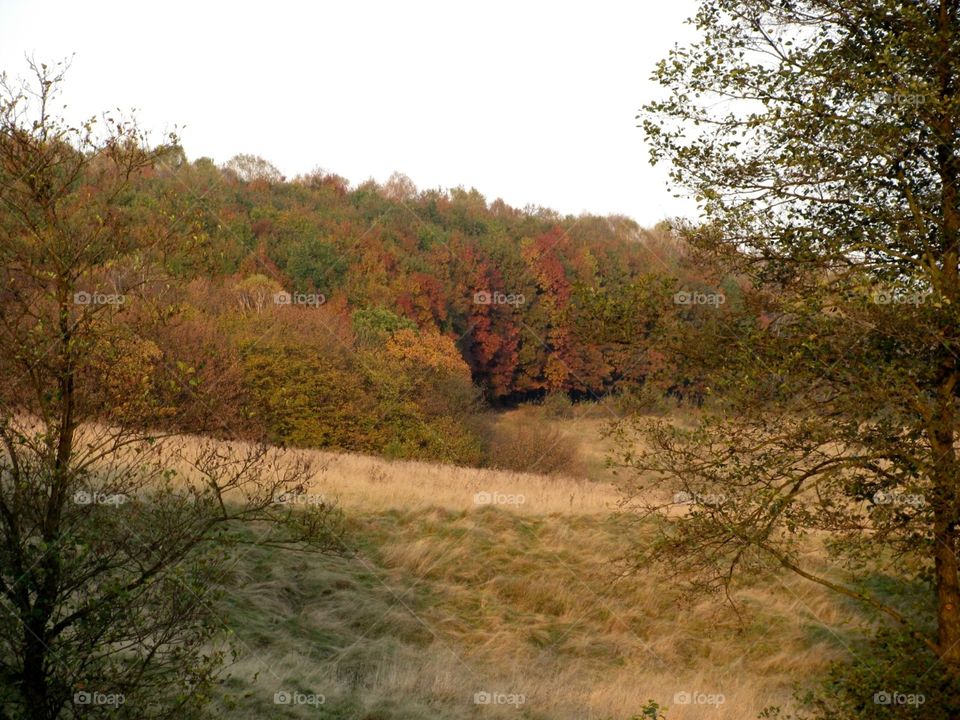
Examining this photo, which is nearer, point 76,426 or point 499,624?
point 76,426

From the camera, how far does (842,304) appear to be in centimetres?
820

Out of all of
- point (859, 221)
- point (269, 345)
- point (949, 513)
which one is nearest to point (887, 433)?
point (949, 513)

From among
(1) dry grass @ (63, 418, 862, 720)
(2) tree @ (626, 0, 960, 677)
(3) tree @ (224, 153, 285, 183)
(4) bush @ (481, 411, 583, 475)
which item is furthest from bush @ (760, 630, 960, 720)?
(3) tree @ (224, 153, 285, 183)

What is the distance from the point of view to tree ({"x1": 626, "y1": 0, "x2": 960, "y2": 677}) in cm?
834

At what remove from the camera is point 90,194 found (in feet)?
25.3

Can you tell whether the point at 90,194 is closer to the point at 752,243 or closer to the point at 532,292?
the point at 752,243

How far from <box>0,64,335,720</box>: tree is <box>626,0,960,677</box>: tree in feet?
14.1

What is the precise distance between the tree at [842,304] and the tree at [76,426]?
4289 millimetres

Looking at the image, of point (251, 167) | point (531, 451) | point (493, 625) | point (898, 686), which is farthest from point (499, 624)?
point (251, 167)

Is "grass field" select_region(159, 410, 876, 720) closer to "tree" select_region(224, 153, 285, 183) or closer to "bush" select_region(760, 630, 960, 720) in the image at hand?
"bush" select_region(760, 630, 960, 720)

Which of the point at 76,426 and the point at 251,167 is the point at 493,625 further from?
the point at 251,167

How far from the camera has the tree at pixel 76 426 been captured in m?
6.81

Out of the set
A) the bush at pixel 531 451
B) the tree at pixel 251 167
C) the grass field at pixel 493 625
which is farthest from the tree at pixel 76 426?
the tree at pixel 251 167

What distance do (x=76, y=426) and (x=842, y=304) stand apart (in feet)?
21.8
